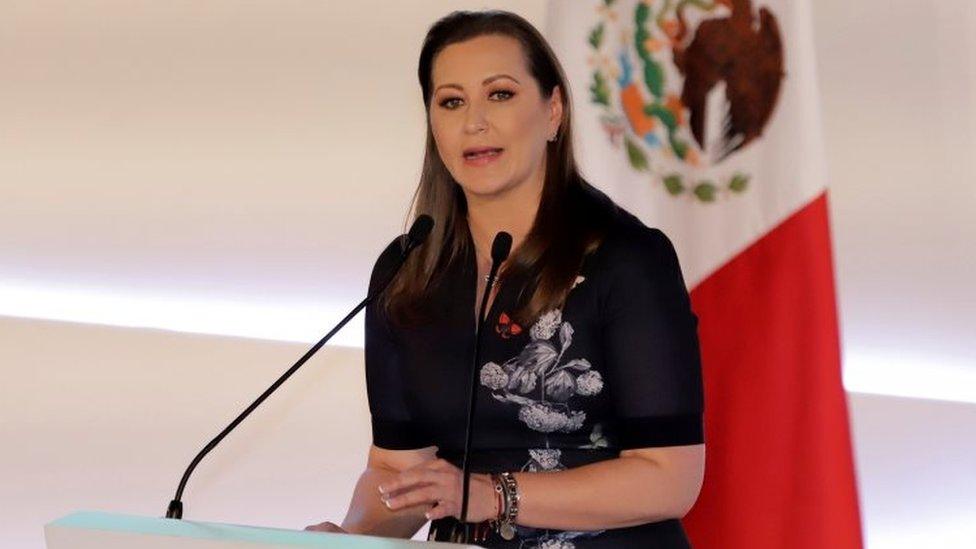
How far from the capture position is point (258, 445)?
359 cm

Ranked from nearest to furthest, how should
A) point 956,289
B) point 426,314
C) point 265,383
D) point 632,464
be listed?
point 632,464, point 426,314, point 956,289, point 265,383

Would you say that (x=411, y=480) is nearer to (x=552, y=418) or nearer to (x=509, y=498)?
(x=509, y=498)

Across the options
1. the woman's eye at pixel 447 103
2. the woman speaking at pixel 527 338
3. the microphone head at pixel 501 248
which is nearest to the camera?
the microphone head at pixel 501 248

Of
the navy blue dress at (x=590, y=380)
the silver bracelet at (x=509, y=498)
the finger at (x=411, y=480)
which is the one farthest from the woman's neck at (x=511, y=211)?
the finger at (x=411, y=480)

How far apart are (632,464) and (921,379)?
1449mm

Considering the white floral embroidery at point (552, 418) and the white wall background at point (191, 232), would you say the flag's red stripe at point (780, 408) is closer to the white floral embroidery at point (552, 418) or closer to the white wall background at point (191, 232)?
the white floral embroidery at point (552, 418)

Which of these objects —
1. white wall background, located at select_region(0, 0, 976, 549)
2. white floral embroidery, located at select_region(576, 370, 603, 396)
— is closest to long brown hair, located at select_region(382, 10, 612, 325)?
white floral embroidery, located at select_region(576, 370, 603, 396)

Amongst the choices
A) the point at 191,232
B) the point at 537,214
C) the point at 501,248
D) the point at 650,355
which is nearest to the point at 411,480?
the point at 501,248

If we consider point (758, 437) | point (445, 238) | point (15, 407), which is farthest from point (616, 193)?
point (15, 407)

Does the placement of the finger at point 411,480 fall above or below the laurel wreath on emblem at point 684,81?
below

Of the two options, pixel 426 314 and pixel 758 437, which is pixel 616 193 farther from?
pixel 426 314

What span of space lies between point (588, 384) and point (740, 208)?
96 centimetres

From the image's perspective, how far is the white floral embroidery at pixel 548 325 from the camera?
6.64 ft

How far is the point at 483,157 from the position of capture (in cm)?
214
